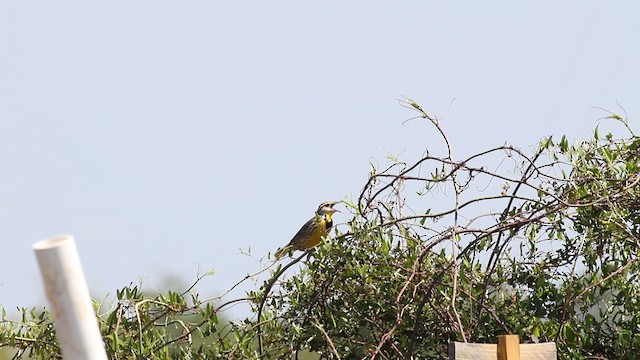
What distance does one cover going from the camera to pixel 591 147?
323 centimetres

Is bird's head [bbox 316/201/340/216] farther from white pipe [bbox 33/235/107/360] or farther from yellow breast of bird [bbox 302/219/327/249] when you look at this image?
white pipe [bbox 33/235/107/360]

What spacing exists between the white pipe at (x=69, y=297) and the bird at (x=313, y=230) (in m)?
1.93

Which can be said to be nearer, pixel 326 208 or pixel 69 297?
pixel 69 297

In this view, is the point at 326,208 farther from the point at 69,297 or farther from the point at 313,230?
the point at 69,297

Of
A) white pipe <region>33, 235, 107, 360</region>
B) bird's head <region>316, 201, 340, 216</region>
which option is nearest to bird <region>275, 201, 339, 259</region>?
bird's head <region>316, 201, 340, 216</region>

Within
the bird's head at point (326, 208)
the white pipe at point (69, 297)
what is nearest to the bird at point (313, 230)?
the bird's head at point (326, 208)

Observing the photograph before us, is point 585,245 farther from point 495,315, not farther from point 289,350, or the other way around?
point 289,350

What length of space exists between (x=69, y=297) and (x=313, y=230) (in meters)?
2.26

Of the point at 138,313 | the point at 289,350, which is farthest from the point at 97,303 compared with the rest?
the point at 289,350

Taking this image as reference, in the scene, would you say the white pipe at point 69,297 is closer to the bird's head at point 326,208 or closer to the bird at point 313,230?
the bird at point 313,230

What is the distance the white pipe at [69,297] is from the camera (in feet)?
4.47

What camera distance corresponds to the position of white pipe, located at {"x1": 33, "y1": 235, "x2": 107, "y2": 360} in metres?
1.36

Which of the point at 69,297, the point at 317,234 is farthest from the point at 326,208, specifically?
the point at 69,297

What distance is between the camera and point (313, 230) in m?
3.63
